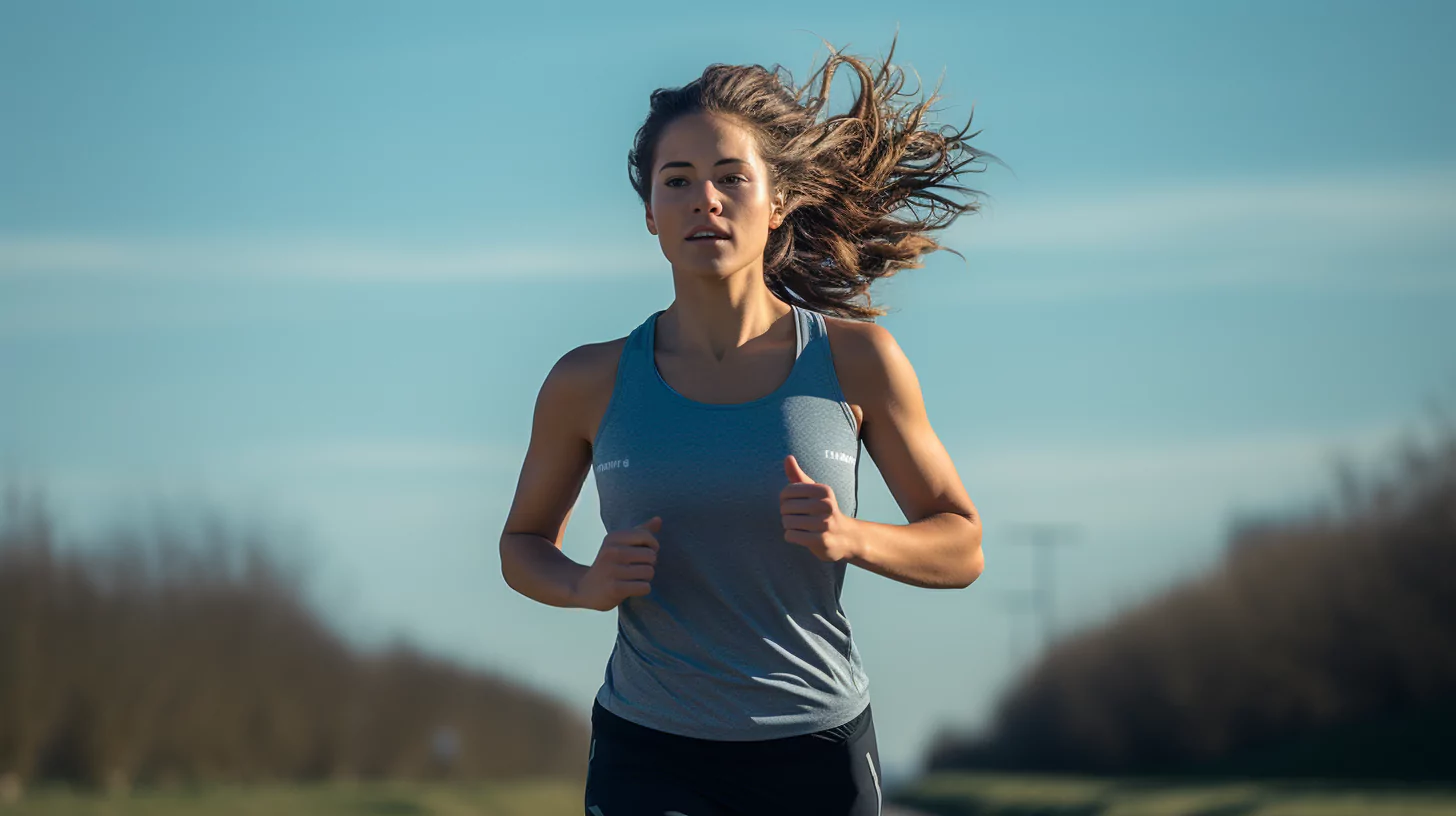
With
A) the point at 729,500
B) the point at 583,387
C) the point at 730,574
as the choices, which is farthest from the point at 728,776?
the point at 583,387

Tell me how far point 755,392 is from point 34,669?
19625 mm

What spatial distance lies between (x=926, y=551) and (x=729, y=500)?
416 millimetres

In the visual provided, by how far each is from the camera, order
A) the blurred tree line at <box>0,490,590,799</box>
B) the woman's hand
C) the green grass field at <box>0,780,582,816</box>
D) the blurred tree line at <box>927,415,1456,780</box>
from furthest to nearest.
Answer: the blurred tree line at <box>927,415,1456,780</box>, the blurred tree line at <box>0,490,590,799</box>, the green grass field at <box>0,780,582,816</box>, the woman's hand

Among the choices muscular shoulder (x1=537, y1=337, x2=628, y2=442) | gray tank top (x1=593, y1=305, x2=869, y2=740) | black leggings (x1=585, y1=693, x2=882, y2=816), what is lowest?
black leggings (x1=585, y1=693, x2=882, y2=816)

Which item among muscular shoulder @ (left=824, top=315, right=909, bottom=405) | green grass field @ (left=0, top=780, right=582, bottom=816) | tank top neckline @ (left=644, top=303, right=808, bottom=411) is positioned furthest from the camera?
green grass field @ (left=0, top=780, right=582, bottom=816)

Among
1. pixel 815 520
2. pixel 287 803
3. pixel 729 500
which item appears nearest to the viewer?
pixel 815 520

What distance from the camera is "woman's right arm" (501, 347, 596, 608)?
382cm

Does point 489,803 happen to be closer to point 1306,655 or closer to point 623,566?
point 623,566

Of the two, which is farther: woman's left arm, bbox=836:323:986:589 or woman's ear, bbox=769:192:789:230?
woman's ear, bbox=769:192:789:230

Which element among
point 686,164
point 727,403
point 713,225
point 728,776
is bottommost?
point 728,776

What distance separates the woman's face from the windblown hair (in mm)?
61

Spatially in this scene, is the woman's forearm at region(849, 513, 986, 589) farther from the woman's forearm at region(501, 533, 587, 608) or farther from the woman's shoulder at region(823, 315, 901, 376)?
the woman's forearm at region(501, 533, 587, 608)

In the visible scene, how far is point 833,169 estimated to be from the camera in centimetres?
436

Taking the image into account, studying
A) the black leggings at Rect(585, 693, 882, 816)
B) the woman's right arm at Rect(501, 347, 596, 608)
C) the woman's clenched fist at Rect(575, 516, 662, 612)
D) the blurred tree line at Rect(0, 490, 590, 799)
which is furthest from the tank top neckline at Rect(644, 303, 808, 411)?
the blurred tree line at Rect(0, 490, 590, 799)
